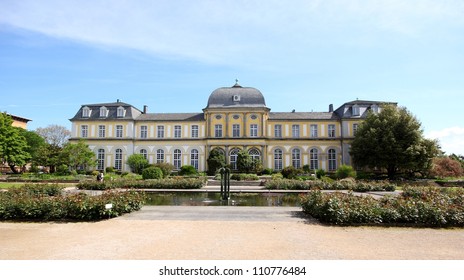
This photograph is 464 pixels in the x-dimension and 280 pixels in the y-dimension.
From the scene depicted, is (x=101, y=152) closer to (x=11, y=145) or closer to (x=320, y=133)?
(x=11, y=145)

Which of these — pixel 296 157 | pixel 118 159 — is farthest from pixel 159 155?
pixel 296 157

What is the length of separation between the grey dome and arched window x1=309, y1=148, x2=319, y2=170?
878 centimetres

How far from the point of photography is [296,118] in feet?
138

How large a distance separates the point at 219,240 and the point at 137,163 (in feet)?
111

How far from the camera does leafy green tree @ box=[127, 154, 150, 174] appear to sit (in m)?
39.1

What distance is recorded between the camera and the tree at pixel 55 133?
55344 millimetres

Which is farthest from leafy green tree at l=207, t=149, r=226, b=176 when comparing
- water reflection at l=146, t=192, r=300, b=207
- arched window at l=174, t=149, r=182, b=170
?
water reflection at l=146, t=192, r=300, b=207

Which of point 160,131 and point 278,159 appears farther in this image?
point 160,131

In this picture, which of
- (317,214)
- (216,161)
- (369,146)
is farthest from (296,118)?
(317,214)

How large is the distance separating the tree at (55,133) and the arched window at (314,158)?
41892 mm

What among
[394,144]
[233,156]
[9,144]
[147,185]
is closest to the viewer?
[147,185]

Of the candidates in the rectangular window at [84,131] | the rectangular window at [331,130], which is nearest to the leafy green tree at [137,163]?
the rectangular window at [84,131]

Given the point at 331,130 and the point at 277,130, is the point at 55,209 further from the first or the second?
the point at 331,130

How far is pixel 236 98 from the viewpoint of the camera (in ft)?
135
